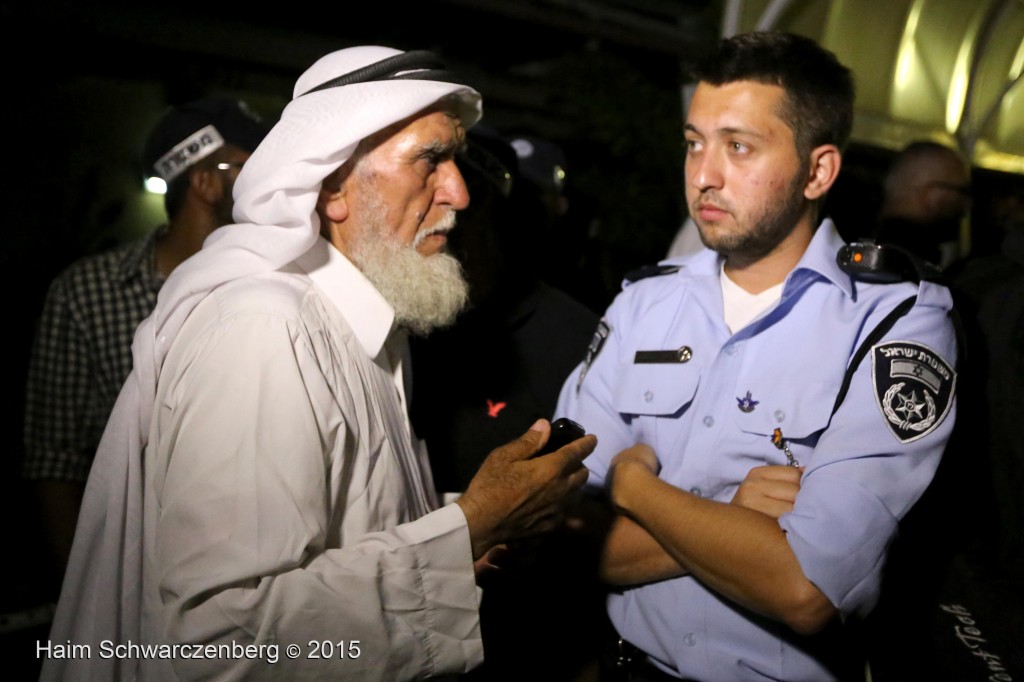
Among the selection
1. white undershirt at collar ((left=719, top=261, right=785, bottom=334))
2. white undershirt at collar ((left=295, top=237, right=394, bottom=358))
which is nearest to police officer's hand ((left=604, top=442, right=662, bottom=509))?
white undershirt at collar ((left=719, top=261, right=785, bottom=334))

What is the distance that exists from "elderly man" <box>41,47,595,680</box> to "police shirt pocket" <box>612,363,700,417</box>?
0.32 metres

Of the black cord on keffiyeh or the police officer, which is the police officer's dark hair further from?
the black cord on keffiyeh

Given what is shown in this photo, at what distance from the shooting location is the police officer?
1.73 metres

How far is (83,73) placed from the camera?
5062 mm

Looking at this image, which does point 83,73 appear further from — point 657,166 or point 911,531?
point 911,531

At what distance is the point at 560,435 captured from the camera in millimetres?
1930

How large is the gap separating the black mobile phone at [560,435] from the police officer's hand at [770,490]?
418mm

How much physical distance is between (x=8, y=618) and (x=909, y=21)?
560 cm

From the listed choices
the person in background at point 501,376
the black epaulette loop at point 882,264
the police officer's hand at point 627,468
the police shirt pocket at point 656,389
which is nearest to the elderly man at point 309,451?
the police officer's hand at point 627,468

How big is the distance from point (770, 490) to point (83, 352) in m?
2.72

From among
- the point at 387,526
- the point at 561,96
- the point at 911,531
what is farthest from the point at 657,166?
the point at 387,526

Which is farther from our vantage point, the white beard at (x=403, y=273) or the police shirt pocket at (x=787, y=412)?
the white beard at (x=403, y=273)

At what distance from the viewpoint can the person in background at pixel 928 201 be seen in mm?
3713

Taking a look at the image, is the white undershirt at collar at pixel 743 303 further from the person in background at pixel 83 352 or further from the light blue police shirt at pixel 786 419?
the person in background at pixel 83 352
